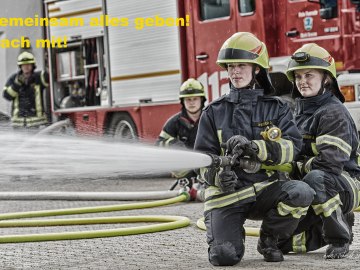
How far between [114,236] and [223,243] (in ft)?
6.57

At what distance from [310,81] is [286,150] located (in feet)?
2.60

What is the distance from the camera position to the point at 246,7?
1402 cm

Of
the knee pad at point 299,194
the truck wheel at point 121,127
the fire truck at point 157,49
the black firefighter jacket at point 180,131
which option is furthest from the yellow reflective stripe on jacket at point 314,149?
the truck wheel at point 121,127

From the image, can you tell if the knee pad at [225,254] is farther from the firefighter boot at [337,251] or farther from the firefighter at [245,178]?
the firefighter boot at [337,251]

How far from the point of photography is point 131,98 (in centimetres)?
1662

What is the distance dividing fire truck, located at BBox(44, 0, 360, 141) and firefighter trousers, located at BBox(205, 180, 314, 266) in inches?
219

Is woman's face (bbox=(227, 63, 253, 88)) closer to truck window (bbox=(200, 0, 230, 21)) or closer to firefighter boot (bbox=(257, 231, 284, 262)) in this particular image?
firefighter boot (bbox=(257, 231, 284, 262))

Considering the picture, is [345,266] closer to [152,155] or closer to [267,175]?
[267,175]

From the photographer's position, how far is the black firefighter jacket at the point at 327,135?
677 cm

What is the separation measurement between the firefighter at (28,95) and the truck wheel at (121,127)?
1066mm

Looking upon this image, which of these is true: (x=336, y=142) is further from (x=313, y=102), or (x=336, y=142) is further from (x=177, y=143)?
(x=177, y=143)

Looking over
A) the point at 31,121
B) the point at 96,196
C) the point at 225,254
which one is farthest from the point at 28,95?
the point at 225,254

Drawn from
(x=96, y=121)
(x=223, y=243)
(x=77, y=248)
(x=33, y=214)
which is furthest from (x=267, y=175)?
(x=96, y=121)

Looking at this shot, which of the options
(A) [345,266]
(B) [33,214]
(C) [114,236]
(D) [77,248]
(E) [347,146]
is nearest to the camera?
(A) [345,266]
